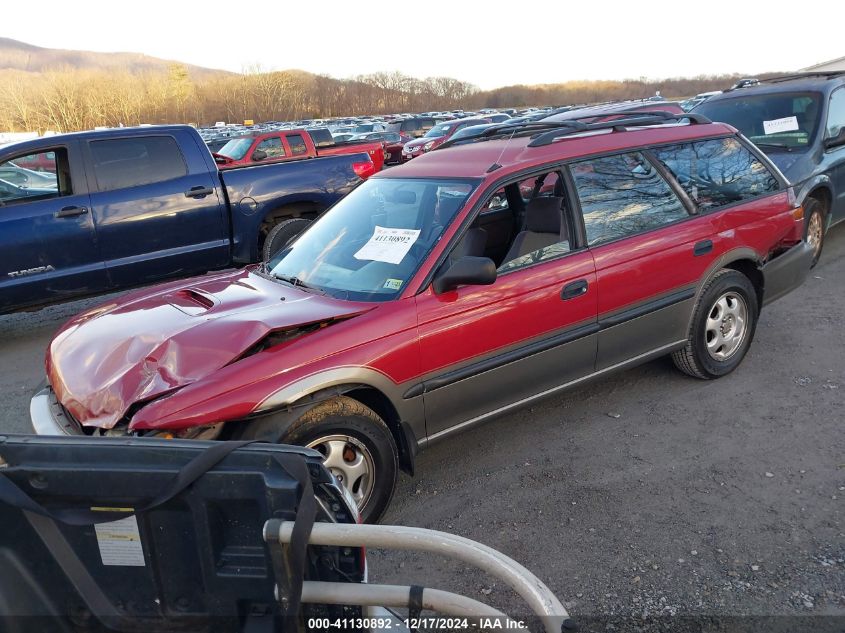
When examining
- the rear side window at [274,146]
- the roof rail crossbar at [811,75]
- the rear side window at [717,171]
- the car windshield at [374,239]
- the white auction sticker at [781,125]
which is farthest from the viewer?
the rear side window at [274,146]

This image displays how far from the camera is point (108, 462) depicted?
1771 millimetres

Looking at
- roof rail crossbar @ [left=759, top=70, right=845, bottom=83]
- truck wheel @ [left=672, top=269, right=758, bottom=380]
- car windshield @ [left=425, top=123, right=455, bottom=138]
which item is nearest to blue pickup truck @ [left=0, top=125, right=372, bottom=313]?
truck wheel @ [left=672, top=269, right=758, bottom=380]

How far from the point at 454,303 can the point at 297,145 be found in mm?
12141

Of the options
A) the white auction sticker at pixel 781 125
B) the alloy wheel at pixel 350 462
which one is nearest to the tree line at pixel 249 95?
the white auction sticker at pixel 781 125

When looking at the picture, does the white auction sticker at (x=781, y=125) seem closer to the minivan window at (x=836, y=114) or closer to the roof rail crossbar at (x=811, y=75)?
the minivan window at (x=836, y=114)

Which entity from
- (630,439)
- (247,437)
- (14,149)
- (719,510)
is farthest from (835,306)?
(14,149)

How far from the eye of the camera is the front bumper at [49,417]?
2992 mm

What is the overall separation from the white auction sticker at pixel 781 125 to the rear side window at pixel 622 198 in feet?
13.3

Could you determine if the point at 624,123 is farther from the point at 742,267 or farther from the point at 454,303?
the point at 454,303

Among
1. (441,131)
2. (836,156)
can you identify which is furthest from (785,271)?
(441,131)

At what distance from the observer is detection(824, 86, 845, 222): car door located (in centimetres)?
710

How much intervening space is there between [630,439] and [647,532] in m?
0.97

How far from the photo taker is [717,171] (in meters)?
4.60

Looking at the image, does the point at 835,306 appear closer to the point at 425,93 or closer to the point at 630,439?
the point at 630,439
